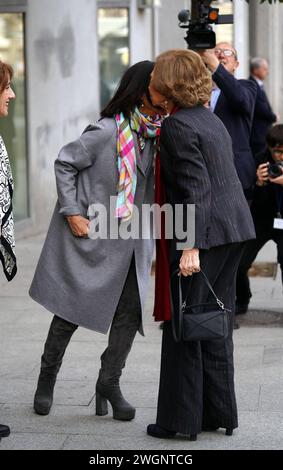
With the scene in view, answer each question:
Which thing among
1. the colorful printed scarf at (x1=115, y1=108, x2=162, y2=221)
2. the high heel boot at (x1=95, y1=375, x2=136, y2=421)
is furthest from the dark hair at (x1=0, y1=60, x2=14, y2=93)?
the high heel boot at (x1=95, y1=375, x2=136, y2=421)

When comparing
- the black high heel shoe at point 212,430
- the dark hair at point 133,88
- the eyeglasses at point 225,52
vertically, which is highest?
the eyeglasses at point 225,52

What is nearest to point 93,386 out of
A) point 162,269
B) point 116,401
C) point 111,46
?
point 116,401

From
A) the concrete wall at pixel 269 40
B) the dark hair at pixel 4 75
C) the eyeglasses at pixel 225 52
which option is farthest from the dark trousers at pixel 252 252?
the concrete wall at pixel 269 40

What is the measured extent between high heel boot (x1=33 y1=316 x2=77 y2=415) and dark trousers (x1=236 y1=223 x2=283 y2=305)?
2.38 metres

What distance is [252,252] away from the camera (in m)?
8.09

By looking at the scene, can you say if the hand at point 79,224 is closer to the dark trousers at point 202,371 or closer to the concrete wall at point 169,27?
the dark trousers at point 202,371

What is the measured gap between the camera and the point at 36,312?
8.68 metres

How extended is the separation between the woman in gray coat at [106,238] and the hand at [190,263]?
52cm

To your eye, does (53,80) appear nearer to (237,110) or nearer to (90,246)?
(237,110)

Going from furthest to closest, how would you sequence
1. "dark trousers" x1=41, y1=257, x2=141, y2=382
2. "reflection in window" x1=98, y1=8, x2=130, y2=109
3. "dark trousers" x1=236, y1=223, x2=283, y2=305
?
"reflection in window" x1=98, y1=8, x2=130, y2=109, "dark trousers" x1=236, y1=223, x2=283, y2=305, "dark trousers" x1=41, y1=257, x2=141, y2=382

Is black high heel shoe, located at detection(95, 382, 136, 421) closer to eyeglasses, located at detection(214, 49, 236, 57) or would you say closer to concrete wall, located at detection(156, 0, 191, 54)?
eyeglasses, located at detection(214, 49, 236, 57)

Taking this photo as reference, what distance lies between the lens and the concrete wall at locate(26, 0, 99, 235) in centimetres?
1319

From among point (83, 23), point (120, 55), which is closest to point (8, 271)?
point (83, 23)

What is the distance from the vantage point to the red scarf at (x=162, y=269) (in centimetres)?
527
